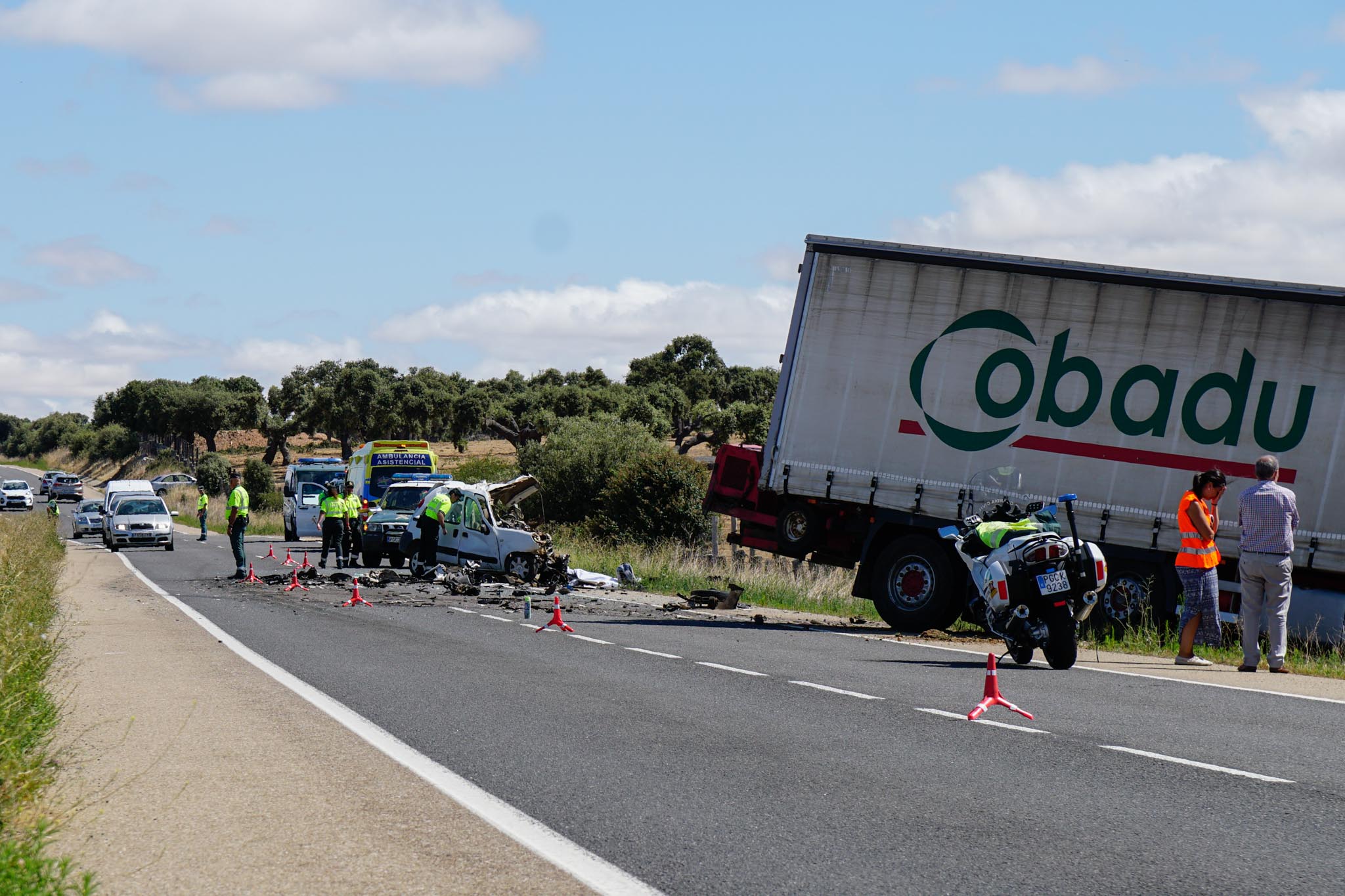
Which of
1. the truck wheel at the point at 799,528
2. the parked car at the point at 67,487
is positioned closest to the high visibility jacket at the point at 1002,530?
the truck wheel at the point at 799,528

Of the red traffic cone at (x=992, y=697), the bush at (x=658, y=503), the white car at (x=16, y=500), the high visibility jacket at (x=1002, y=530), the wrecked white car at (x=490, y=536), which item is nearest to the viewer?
the red traffic cone at (x=992, y=697)

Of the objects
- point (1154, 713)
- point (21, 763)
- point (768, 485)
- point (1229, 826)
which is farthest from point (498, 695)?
point (768, 485)

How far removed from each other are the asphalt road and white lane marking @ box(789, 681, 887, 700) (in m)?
0.03

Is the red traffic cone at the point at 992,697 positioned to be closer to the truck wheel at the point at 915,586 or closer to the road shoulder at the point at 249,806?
the road shoulder at the point at 249,806

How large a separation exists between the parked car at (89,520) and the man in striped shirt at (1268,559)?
4019 cm

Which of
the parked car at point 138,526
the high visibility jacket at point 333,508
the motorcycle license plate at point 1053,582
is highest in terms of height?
the motorcycle license plate at point 1053,582

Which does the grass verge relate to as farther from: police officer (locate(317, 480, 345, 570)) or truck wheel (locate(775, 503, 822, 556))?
police officer (locate(317, 480, 345, 570))

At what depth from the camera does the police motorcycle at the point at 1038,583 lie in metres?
11.5

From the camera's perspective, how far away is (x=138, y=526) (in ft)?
124

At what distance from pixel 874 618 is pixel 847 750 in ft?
34.0

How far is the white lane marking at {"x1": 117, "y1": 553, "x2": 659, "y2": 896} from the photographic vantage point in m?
5.16

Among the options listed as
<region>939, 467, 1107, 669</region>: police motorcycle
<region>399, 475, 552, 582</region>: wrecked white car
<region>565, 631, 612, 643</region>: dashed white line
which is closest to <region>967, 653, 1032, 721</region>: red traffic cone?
<region>939, 467, 1107, 669</region>: police motorcycle

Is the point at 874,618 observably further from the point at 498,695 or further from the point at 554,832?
the point at 554,832

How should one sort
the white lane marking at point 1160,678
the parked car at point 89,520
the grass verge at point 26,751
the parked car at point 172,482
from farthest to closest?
1. the parked car at point 172,482
2. the parked car at point 89,520
3. the white lane marking at point 1160,678
4. the grass verge at point 26,751
